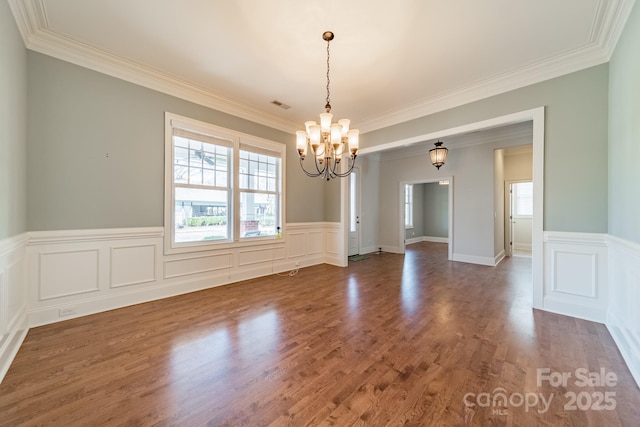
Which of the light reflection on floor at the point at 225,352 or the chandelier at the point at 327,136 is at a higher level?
the chandelier at the point at 327,136

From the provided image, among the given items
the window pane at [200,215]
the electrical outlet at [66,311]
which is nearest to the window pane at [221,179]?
the window pane at [200,215]

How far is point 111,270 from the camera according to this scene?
3068mm

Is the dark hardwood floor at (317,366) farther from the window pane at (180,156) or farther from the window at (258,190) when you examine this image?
the window pane at (180,156)

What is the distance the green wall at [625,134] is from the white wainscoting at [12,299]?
5.10 meters

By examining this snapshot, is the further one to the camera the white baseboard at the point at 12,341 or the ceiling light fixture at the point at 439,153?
the ceiling light fixture at the point at 439,153

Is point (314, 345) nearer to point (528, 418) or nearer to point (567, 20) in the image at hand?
point (528, 418)

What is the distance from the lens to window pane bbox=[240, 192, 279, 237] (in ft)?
14.6

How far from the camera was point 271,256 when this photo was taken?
4809mm

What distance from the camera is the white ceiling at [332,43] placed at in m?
2.27

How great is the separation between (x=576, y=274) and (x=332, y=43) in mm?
3965

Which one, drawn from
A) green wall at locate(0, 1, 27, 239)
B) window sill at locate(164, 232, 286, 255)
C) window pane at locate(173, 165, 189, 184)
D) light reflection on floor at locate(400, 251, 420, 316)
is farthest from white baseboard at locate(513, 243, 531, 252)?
green wall at locate(0, 1, 27, 239)

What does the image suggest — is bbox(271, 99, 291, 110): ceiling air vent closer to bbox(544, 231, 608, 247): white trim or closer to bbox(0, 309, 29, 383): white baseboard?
bbox(0, 309, 29, 383): white baseboard

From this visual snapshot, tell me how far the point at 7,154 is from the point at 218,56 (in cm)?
222

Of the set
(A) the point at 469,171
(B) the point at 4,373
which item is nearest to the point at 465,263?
(A) the point at 469,171
